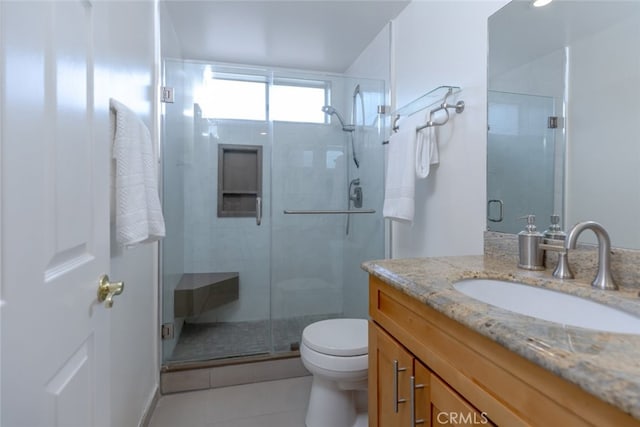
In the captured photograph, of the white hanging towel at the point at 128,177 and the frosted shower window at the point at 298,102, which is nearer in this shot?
the white hanging towel at the point at 128,177

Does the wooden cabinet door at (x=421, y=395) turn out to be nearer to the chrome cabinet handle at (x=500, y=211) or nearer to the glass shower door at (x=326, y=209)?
the chrome cabinet handle at (x=500, y=211)

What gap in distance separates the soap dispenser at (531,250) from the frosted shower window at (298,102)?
1906 millimetres

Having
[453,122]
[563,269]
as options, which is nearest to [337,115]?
[453,122]

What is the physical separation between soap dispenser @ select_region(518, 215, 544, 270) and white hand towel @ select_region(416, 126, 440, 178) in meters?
0.61

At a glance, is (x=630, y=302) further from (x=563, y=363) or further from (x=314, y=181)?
(x=314, y=181)

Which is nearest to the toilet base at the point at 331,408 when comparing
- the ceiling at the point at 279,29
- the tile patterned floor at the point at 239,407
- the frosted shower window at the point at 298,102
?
the tile patterned floor at the point at 239,407

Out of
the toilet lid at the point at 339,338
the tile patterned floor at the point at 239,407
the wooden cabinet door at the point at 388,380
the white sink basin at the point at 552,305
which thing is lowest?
the tile patterned floor at the point at 239,407

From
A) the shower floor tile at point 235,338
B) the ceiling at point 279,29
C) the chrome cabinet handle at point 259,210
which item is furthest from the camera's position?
the chrome cabinet handle at point 259,210

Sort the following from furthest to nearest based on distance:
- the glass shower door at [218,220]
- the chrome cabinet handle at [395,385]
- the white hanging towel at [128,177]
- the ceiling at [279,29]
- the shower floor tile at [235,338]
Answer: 1. the glass shower door at [218,220]
2. the shower floor tile at [235,338]
3. the ceiling at [279,29]
4. the white hanging towel at [128,177]
5. the chrome cabinet handle at [395,385]

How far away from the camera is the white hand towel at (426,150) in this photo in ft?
5.17

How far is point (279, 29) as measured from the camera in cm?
213

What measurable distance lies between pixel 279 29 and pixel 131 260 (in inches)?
68.2

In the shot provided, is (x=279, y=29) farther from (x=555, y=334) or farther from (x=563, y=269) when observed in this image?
(x=555, y=334)

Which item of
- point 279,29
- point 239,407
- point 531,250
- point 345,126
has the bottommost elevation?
point 239,407
